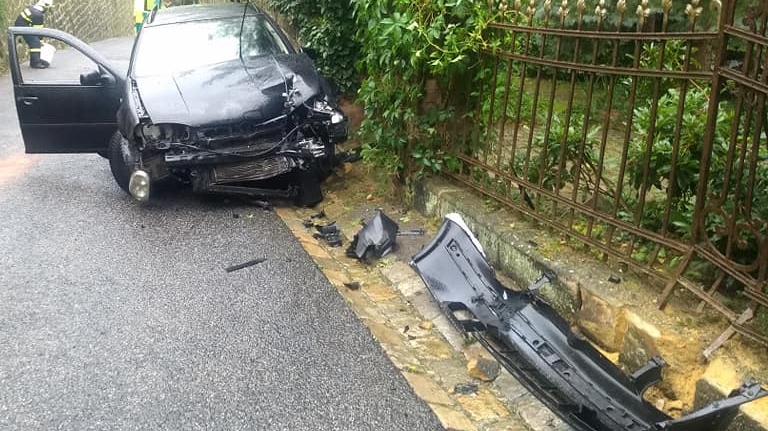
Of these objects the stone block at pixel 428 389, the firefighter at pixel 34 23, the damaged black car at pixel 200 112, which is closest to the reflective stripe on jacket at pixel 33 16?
the firefighter at pixel 34 23

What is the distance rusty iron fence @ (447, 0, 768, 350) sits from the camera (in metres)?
3.10

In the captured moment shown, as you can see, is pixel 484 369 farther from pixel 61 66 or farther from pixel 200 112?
pixel 61 66

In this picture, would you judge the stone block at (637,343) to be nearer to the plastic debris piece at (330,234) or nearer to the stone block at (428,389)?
the stone block at (428,389)

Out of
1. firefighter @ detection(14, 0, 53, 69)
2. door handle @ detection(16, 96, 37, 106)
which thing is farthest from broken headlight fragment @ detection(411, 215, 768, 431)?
firefighter @ detection(14, 0, 53, 69)

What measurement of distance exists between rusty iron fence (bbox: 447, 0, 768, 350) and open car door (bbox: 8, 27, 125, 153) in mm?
4149

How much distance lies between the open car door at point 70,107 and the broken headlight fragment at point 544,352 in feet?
14.2

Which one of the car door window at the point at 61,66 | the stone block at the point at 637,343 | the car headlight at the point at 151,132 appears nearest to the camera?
the stone block at the point at 637,343

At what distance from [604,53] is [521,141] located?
1164mm

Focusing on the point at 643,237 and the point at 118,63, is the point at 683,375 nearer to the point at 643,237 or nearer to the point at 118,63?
the point at 643,237

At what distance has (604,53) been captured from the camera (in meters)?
6.40

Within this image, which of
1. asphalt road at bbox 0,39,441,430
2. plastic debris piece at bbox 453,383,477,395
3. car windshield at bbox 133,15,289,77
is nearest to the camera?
asphalt road at bbox 0,39,441,430

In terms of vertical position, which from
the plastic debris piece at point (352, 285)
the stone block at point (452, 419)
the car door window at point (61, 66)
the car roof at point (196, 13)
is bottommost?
the car door window at point (61, 66)

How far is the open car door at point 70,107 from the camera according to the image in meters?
7.13

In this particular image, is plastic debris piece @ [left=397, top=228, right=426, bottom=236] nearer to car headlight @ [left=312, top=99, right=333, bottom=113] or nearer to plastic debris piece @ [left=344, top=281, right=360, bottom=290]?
plastic debris piece @ [left=344, top=281, right=360, bottom=290]
